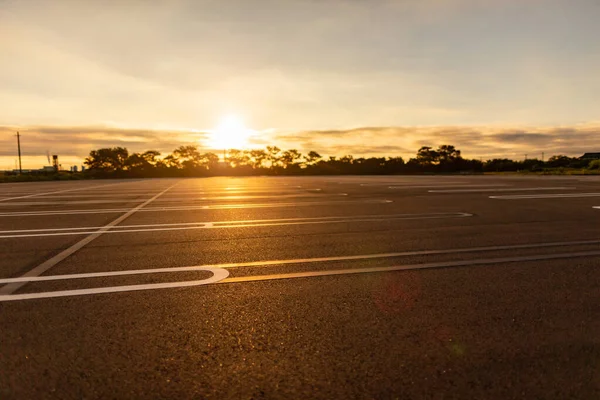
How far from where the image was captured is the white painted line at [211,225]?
8.21 m

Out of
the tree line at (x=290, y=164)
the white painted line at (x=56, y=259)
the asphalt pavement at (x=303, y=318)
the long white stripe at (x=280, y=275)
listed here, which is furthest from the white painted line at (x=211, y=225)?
the tree line at (x=290, y=164)

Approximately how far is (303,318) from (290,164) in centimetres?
11084

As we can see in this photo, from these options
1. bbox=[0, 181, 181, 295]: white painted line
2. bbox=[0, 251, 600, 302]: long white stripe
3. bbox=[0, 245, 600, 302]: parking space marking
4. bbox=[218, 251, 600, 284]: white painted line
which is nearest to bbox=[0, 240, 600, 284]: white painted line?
bbox=[0, 245, 600, 302]: parking space marking

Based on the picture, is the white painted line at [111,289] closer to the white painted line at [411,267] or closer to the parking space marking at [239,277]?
the parking space marking at [239,277]

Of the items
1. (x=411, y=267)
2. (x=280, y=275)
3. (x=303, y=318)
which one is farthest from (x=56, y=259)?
(x=411, y=267)

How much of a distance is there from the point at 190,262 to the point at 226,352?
281 cm

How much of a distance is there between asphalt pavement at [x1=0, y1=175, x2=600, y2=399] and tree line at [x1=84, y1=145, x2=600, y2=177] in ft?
273

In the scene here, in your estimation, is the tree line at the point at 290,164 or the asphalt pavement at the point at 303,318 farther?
the tree line at the point at 290,164

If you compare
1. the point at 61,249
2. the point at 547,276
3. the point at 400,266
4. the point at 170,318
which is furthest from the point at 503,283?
the point at 61,249

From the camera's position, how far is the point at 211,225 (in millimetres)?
9039

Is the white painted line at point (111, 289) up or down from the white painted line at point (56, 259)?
up

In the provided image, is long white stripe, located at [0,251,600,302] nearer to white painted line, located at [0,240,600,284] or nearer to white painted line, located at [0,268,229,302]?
white painted line, located at [0,268,229,302]

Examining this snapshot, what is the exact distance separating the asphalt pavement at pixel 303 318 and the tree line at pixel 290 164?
3275 inches

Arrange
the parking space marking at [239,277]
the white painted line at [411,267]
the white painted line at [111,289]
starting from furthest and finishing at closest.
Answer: the white painted line at [411,267]
the parking space marking at [239,277]
the white painted line at [111,289]
